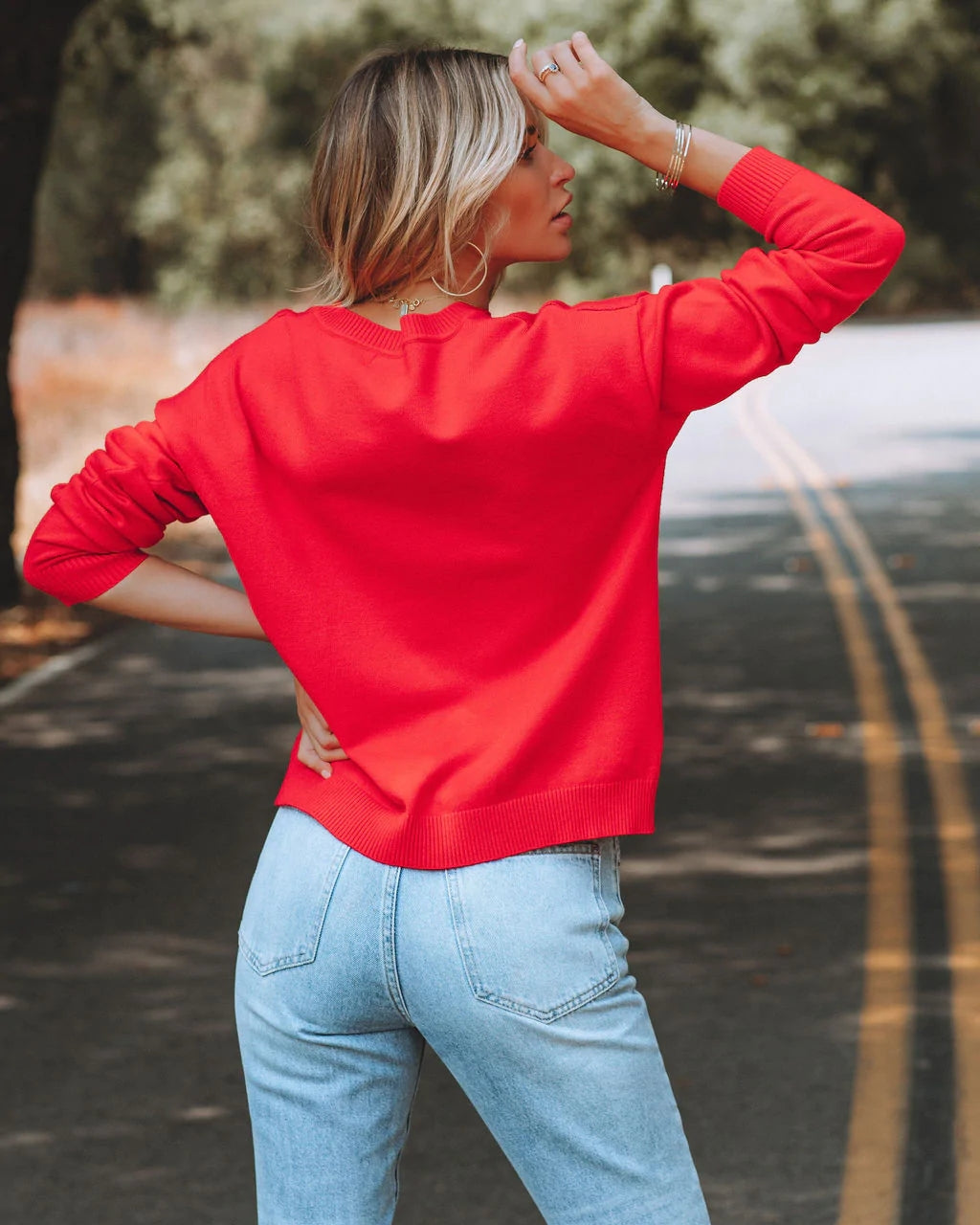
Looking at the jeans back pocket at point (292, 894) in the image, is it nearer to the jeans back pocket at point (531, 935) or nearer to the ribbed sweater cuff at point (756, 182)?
the jeans back pocket at point (531, 935)

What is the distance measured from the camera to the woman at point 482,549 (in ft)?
6.70

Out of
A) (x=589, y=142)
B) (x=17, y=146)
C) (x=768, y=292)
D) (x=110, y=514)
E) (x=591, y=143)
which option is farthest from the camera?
(x=589, y=142)

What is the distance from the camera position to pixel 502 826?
6.92 feet

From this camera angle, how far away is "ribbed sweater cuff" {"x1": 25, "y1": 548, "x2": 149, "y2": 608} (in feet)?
7.67

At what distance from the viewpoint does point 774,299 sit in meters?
2.04

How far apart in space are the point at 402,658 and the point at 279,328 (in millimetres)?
397

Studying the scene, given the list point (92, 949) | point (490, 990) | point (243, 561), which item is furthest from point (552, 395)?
point (92, 949)

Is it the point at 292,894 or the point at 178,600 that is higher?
the point at 178,600

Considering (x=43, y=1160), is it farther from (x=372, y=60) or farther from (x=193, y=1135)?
(x=372, y=60)

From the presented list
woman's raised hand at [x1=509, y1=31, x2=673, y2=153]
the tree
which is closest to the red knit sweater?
woman's raised hand at [x1=509, y1=31, x2=673, y2=153]

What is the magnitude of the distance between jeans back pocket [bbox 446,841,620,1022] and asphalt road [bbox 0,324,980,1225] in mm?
1892

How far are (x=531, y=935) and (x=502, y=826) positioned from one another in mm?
124

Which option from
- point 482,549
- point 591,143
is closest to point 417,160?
point 482,549

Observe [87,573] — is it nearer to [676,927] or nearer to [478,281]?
[478,281]
